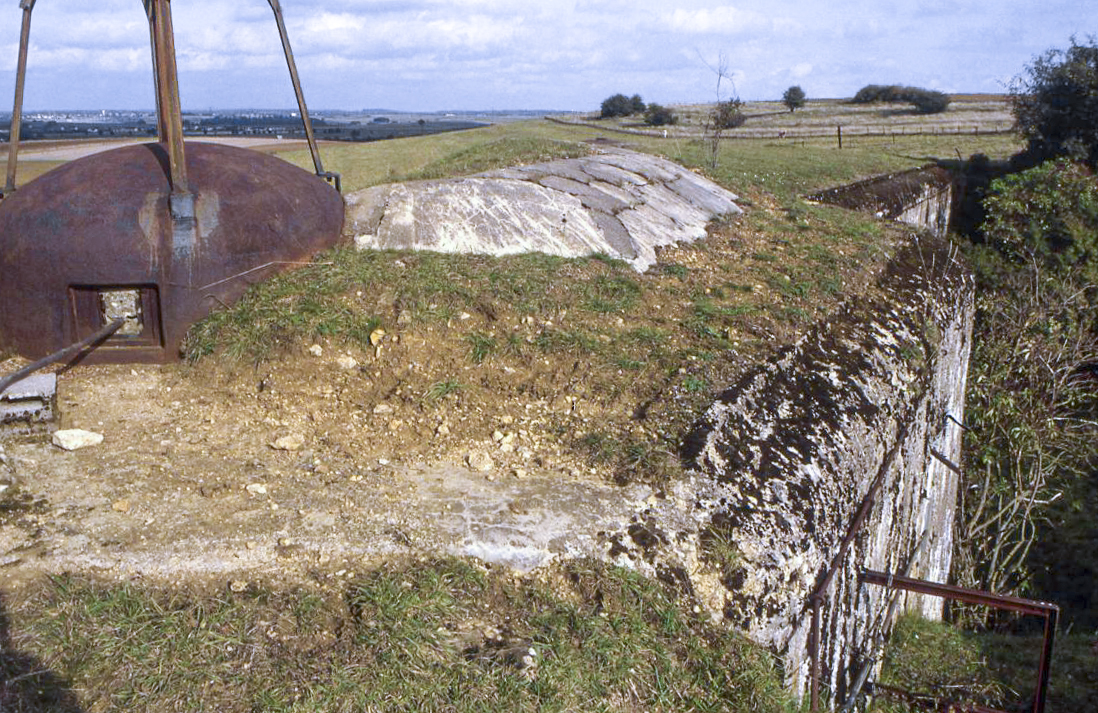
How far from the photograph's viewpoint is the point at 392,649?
290cm

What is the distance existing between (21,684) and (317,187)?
177 inches

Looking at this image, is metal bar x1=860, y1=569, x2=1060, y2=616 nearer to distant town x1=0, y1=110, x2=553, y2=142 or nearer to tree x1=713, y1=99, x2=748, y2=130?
distant town x1=0, y1=110, x2=553, y2=142

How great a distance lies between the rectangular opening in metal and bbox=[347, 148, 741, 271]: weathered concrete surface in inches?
65.9

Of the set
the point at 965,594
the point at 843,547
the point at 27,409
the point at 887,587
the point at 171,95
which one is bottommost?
the point at 887,587

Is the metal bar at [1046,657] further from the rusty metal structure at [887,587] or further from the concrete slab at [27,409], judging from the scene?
the concrete slab at [27,409]

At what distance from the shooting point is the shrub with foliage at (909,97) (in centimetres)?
4300

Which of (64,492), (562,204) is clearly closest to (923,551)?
(562,204)

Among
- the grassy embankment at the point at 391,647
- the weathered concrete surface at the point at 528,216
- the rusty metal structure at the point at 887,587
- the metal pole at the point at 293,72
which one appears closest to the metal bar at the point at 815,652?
the rusty metal structure at the point at 887,587

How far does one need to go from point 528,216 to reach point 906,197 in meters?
9.70

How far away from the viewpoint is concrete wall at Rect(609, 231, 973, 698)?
3.48 m

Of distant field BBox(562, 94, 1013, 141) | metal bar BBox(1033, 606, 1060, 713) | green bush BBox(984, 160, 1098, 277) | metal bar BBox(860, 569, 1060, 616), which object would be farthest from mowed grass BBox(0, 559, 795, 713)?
distant field BBox(562, 94, 1013, 141)

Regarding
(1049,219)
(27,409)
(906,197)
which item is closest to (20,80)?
(27,409)

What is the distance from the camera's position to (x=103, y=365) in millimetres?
5207

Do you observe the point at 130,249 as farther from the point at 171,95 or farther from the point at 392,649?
the point at 392,649
